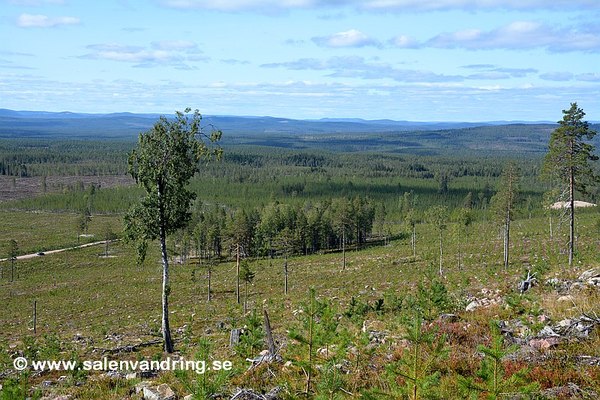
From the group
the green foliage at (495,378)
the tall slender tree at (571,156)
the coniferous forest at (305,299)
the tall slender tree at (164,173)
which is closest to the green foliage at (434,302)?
the coniferous forest at (305,299)

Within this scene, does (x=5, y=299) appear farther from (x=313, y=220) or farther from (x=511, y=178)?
(x=511, y=178)

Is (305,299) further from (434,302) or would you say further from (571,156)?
(571,156)

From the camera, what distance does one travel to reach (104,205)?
134250 millimetres

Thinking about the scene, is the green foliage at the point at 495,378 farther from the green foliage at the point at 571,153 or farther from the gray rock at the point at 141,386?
the green foliage at the point at 571,153

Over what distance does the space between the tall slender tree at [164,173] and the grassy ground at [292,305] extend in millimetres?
4782

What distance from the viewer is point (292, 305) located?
3162 centimetres

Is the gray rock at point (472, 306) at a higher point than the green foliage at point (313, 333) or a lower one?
lower

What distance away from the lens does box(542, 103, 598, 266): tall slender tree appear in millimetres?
Answer: 27938

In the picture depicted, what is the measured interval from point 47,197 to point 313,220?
102m

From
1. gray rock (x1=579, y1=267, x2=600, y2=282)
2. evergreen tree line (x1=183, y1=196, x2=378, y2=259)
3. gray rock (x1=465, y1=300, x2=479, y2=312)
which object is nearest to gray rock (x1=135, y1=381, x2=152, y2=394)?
gray rock (x1=465, y1=300, x2=479, y2=312)

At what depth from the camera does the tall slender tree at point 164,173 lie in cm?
1881

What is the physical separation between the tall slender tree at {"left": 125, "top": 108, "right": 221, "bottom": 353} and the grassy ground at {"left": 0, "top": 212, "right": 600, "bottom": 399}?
15.7 ft

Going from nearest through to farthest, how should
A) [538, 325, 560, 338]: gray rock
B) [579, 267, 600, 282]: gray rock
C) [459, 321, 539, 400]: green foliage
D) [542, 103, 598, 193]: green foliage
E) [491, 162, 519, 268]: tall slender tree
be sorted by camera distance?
[459, 321, 539, 400]: green foliage → [538, 325, 560, 338]: gray rock → [579, 267, 600, 282]: gray rock → [542, 103, 598, 193]: green foliage → [491, 162, 519, 268]: tall slender tree

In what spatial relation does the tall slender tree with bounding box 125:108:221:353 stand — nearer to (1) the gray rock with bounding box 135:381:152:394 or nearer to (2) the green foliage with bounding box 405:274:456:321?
(1) the gray rock with bounding box 135:381:152:394
